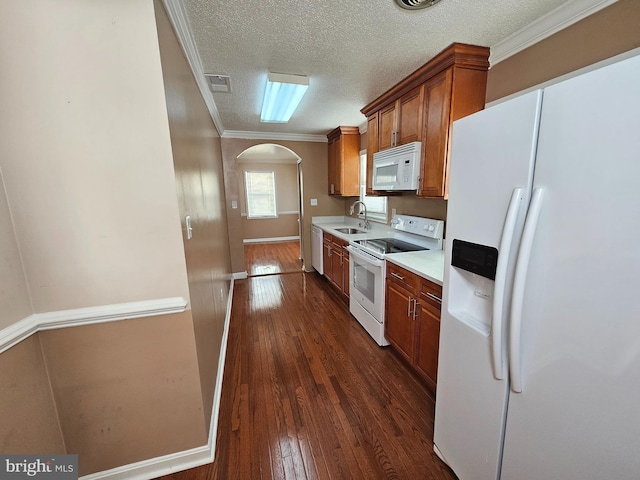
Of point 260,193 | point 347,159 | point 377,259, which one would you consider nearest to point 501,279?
point 377,259

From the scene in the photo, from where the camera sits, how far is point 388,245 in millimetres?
2713

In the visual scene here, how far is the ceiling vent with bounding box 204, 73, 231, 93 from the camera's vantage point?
2.22 meters

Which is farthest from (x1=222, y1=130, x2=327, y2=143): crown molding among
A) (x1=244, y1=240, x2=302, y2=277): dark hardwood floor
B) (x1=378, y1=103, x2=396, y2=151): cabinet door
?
(x1=244, y1=240, x2=302, y2=277): dark hardwood floor

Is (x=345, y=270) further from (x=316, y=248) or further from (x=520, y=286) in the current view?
(x=520, y=286)

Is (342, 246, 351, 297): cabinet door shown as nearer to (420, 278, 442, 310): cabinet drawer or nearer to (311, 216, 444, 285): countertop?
(311, 216, 444, 285): countertop

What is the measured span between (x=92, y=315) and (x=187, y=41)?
1.66 metres

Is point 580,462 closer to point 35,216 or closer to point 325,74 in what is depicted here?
point 35,216

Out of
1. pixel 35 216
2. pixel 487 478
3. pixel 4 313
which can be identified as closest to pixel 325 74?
pixel 35 216

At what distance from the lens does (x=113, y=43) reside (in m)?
1.06

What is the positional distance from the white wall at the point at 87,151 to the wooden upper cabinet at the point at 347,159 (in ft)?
10.2

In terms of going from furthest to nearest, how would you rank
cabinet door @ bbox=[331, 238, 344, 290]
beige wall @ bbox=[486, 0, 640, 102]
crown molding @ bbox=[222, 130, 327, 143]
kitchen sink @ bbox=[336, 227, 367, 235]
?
crown molding @ bbox=[222, 130, 327, 143]
kitchen sink @ bbox=[336, 227, 367, 235]
cabinet door @ bbox=[331, 238, 344, 290]
beige wall @ bbox=[486, 0, 640, 102]

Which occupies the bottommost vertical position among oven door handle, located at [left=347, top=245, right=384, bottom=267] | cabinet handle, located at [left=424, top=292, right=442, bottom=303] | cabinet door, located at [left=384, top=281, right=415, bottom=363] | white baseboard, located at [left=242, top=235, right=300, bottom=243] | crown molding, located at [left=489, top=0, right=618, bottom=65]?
white baseboard, located at [left=242, top=235, right=300, bottom=243]

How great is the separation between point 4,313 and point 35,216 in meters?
0.40

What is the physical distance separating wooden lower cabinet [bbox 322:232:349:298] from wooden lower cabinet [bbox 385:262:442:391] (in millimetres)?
1064
